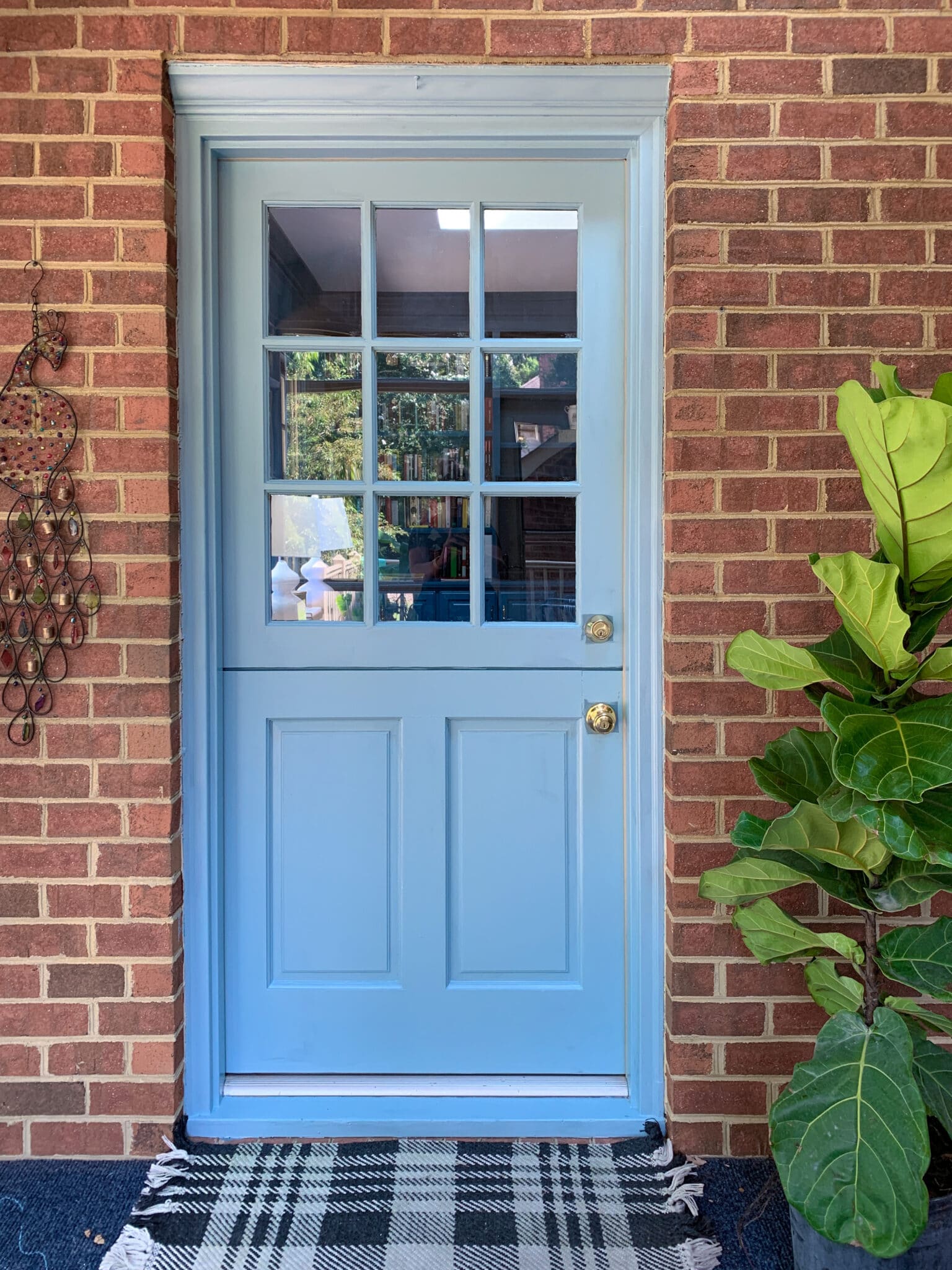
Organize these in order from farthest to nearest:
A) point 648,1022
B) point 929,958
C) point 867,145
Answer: point 648,1022, point 867,145, point 929,958

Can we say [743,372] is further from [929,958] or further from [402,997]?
[402,997]

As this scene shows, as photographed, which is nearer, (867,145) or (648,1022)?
(867,145)

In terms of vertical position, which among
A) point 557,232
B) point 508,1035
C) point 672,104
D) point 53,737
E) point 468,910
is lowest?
point 508,1035

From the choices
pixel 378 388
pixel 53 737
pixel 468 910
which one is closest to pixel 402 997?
pixel 468 910

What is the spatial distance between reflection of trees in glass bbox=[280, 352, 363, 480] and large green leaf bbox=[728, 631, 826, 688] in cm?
103

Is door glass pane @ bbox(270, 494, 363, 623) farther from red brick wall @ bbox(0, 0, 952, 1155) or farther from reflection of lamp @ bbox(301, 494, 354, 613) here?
red brick wall @ bbox(0, 0, 952, 1155)

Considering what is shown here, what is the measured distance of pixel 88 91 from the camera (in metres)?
1.95

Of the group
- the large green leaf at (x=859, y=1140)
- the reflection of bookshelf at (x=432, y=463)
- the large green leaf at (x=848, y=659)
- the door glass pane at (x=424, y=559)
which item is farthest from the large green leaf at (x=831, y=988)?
the reflection of bookshelf at (x=432, y=463)

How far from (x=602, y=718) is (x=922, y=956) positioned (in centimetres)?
81

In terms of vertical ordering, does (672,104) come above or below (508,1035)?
above

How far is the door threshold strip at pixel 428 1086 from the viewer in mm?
2143

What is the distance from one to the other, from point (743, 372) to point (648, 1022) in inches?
57.7

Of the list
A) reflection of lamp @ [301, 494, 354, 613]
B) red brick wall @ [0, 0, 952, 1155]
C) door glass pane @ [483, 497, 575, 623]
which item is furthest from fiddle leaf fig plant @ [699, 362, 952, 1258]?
reflection of lamp @ [301, 494, 354, 613]

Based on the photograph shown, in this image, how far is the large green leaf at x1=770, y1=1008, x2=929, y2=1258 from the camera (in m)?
1.38
